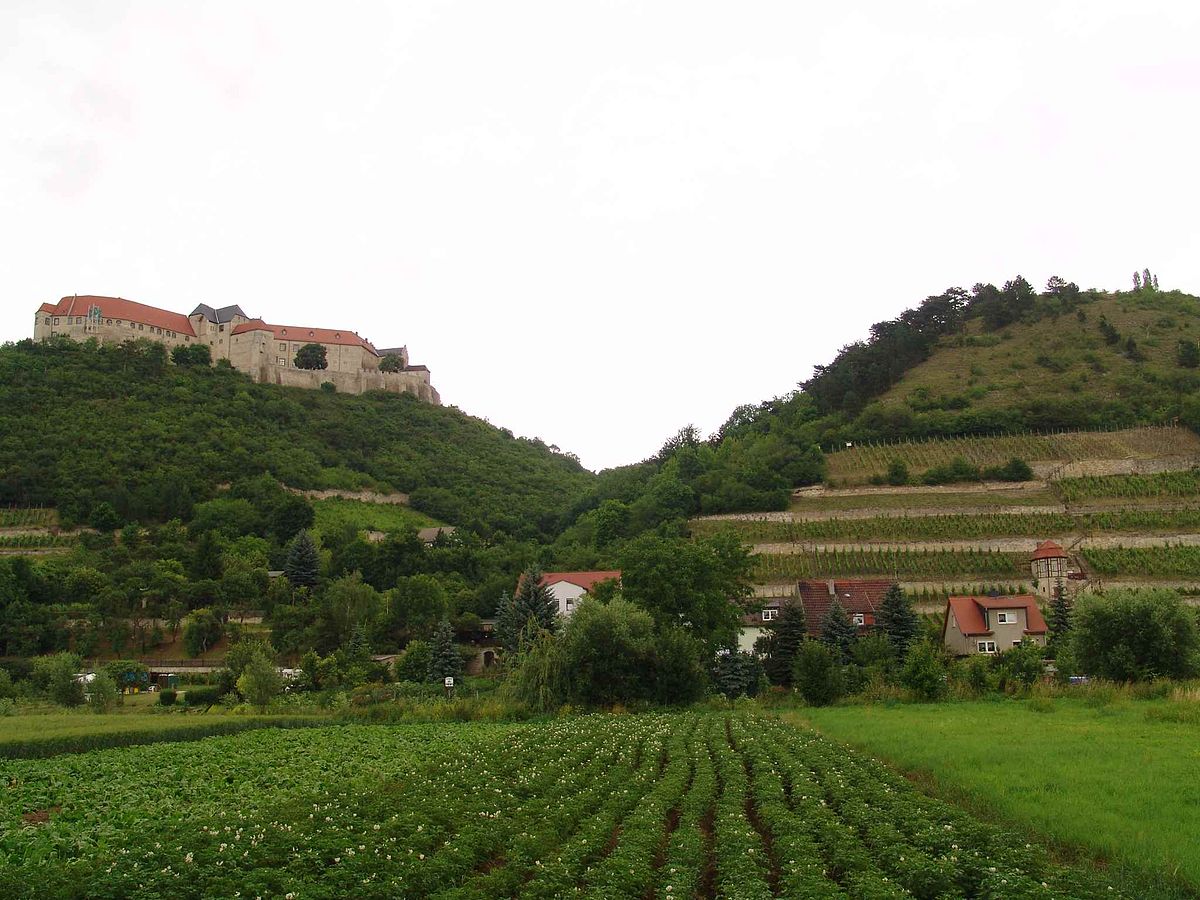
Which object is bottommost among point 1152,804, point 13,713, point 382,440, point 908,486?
point 13,713

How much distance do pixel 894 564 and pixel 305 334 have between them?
299 ft

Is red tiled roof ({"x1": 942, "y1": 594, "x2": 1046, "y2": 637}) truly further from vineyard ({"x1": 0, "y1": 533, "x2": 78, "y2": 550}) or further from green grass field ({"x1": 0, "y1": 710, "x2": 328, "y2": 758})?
vineyard ({"x1": 0, "y1": 533, "x2": 78, "y2": 550})

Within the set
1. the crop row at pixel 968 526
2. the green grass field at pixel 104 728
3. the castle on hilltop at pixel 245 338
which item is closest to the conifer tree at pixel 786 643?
the green grass field at pixel 104 728

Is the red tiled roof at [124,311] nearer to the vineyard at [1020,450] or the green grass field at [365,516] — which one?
the green grass field at [365,516]

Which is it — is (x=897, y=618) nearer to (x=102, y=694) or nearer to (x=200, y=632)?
(x=102, y=694)

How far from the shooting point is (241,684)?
41875mm

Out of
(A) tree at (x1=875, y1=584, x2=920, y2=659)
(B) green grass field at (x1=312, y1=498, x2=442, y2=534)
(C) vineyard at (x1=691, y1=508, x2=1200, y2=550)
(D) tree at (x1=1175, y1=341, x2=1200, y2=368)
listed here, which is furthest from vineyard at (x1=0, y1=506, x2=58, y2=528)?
(D) tree at (x1=1175, y1=341, x2=1200, y2=368)

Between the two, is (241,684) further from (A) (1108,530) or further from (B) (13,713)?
(A) (1108,530)

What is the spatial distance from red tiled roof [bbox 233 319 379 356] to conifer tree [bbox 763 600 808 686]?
9764 centimetres

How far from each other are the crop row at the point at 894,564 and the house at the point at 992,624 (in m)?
10.8

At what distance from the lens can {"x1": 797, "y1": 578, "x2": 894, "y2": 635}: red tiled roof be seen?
5731cm

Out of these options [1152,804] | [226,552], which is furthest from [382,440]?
[1152,804]

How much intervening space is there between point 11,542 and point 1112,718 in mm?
78203

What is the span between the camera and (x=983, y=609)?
53844 mm
